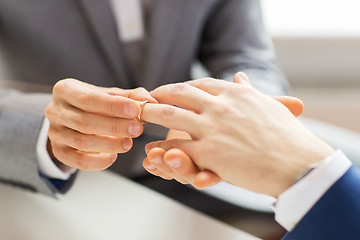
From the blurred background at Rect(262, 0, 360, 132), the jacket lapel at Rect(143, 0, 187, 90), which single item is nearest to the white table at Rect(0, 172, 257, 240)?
the jacket lapel at Rect(143, 0, 187, 90)

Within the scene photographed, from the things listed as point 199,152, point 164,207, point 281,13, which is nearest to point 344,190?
point 199,152

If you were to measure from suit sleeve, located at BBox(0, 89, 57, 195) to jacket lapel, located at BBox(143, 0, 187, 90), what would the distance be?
0.25 meters

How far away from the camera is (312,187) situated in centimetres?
34

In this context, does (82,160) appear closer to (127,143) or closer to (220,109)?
(127,143)

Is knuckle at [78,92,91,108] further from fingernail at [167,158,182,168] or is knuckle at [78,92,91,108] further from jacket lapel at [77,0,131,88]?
jacket lapel at [77,0,131,88]

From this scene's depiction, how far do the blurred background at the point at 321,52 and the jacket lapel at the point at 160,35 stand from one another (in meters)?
→ 0.57

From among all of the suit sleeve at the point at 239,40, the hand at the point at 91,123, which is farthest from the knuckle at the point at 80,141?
the suit sleeve at the point at 239,40

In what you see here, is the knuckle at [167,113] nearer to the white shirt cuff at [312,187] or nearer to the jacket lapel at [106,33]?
the white shirt cuff at [312,187]

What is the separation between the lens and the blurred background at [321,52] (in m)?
1.23

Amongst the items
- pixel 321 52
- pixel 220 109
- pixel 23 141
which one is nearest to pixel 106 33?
pixel 23 141

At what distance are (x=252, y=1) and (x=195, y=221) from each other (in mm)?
564

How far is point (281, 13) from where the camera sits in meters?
1.29

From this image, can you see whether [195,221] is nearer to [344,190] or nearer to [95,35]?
[344,190]

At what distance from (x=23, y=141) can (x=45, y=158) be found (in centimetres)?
4
